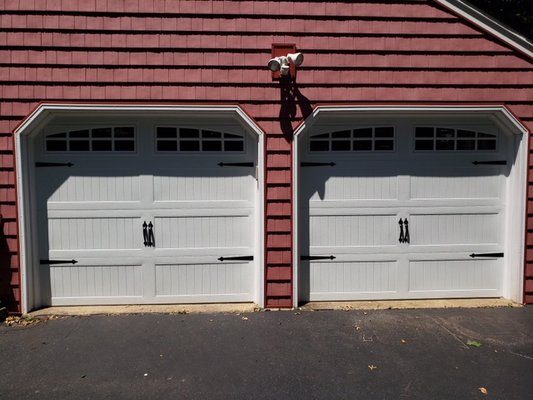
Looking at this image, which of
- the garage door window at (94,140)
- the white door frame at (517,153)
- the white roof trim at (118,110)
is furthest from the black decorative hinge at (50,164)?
the white door frame at (517,153)

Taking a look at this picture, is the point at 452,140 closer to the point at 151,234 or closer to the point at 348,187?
the point at 348,187

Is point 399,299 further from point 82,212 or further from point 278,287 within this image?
point 82,212

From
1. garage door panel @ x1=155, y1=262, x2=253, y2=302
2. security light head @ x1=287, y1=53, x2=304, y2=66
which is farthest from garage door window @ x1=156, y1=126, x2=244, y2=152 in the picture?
garage door panel @ x1=155, y1=262, x2=253, y2=302

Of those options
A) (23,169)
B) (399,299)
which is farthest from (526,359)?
(23,169)

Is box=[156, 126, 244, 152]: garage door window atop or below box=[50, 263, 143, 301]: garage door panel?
atop

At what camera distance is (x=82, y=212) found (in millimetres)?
5129

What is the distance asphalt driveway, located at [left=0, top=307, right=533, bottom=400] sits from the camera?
3293mm

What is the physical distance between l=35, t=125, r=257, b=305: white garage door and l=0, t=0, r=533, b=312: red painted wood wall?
14.4 inches

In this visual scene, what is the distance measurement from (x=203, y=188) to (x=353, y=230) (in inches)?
74.0

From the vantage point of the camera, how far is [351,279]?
5.34 m

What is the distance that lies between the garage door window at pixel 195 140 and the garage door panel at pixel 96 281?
4.92ft

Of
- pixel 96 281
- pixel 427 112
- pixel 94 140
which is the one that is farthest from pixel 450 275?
pixel 94 140

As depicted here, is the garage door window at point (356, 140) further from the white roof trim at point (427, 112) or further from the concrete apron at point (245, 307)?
the concrete apron at point (245, 307)

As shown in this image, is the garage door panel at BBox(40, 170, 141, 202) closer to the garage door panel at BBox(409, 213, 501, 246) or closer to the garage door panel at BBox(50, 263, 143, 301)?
the garage door panel at BBox(50, 263, 143, 301)
